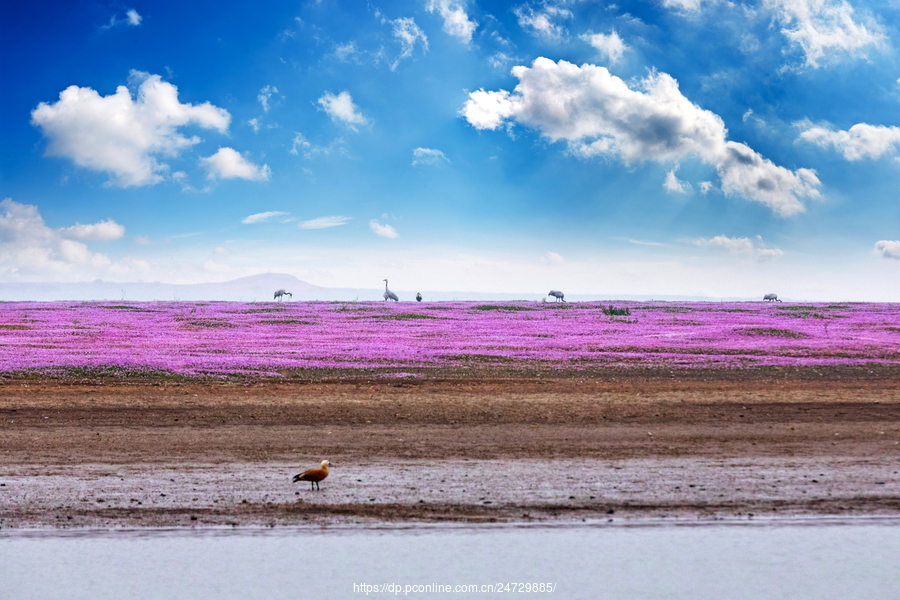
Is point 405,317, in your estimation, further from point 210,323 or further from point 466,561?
point 466,561

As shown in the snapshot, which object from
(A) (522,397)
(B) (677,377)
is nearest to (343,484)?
(A) (522,397)

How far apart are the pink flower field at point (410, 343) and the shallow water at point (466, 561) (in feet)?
43.8

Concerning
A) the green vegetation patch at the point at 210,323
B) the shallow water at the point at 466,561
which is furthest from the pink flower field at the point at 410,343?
the shallow water at the point at 466,561

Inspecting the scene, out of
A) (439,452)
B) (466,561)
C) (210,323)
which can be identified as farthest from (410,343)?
(466,561)

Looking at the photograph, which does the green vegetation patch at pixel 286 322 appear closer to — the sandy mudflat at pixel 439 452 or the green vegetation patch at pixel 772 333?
the sandy mudflat at pixel 439 452

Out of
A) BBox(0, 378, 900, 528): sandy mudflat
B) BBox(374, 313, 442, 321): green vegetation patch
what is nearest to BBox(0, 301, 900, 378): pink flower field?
BBox(374, 313, 442, 321): green vegetation patch

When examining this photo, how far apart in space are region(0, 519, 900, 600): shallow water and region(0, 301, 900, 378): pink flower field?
1334cm

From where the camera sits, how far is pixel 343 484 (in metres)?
10.5

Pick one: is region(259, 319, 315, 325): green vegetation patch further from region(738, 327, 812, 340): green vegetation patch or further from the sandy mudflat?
region(738, 327, 812, 340): green vegetation patch

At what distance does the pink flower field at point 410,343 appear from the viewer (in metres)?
23.3

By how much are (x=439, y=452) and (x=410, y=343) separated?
60.5 feet

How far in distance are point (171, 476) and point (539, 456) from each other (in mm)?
6420

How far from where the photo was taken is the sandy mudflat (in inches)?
376

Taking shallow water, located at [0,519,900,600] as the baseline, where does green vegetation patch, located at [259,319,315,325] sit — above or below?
above
